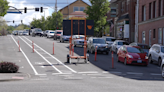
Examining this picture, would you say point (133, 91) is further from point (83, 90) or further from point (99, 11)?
point (99, 11)

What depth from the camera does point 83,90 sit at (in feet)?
35.2

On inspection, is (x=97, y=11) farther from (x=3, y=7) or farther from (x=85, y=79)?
(x=85, y=79)

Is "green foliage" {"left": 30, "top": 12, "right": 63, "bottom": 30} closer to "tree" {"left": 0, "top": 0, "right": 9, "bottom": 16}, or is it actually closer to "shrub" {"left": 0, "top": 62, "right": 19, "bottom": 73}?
"tree" {"left": 0, "top": 0, "right": 9, "bottom": 16}

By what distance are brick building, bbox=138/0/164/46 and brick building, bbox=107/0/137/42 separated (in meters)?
5.18

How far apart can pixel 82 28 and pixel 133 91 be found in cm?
1511

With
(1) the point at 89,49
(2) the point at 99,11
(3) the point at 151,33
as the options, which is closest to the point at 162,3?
(3) the point at 151,33

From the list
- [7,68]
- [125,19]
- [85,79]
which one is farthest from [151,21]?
[85,79]

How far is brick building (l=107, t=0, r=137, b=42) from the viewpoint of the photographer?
52.4 metres

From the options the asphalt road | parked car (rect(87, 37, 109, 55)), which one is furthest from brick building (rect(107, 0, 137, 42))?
the asphalt road

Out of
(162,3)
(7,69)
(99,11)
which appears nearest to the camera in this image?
(7,69)

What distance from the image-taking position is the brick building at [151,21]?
38312 millimetres

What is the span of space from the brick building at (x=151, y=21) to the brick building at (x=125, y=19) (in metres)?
5.18

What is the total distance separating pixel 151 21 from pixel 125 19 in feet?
40.2

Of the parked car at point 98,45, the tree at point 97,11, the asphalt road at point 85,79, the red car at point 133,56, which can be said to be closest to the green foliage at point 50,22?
the tree at point 97,11
